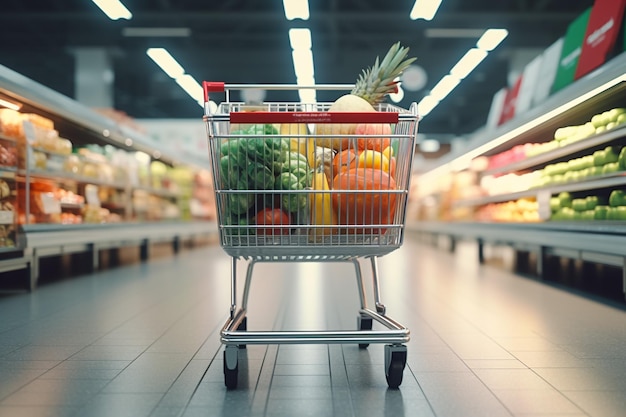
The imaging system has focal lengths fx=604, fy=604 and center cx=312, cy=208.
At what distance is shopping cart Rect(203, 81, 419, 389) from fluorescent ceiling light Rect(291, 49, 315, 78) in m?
9.76

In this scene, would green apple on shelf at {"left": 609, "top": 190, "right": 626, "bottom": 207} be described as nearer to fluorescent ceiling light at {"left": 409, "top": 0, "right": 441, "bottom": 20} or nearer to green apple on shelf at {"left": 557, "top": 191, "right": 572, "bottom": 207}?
green apple on shelf at {"left": 557, "top": 191, "right": 572, "bottom": 207}

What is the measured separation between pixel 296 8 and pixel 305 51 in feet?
7.52

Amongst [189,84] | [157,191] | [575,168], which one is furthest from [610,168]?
[189,84]

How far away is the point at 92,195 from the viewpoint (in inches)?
259

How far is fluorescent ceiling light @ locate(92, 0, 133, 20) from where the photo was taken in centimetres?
897

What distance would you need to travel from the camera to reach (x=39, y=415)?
Result: 1765mm

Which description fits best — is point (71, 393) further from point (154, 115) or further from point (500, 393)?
point (154, 115)

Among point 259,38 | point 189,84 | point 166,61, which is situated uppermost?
point 259,38

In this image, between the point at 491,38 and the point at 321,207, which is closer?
the point at 321,207

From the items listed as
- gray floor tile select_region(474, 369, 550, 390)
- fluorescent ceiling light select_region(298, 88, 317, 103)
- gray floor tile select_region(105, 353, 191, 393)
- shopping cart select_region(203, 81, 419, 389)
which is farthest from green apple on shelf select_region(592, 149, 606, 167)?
fluorescent ceiling light select_region(298, 88, 317, 103)

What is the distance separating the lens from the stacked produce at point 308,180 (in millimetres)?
2150

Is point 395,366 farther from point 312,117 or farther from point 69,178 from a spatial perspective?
point 69,178

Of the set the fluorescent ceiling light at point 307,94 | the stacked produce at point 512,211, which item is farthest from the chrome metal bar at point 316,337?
the fluorescent ceiling light at point 307,94

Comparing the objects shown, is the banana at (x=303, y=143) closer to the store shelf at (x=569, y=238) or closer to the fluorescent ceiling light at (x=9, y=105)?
the store shelf at (x=569, y=238)
